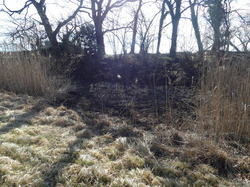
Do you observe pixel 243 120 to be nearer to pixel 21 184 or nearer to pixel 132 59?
pixel 21 184

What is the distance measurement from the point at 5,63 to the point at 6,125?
3.20 metres

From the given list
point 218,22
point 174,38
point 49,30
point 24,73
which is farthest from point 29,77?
point 218,22

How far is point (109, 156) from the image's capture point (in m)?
2.01

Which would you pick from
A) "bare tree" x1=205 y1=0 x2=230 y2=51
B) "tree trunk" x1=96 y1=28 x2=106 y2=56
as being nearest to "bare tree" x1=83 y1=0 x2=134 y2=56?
"tree trunk" x1=96 y1=28 x2=106 y2=56

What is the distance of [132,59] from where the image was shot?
6.55 m

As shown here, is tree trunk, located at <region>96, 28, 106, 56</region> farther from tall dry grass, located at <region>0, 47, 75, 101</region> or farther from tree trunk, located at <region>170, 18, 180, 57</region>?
tree trunk, located at <region>170, 18, 180, 57</region>

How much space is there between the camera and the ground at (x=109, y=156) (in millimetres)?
1625

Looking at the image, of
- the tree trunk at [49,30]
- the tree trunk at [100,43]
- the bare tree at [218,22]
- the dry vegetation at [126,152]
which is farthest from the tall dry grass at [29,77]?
the bare tree at [218,22]

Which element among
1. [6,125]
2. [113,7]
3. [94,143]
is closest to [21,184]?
[94,143]

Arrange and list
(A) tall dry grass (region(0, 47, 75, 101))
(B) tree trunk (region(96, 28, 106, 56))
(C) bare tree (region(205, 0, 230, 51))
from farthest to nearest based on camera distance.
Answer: (B) tree trunk (region(96, 28, 106, 56))
(C) bare tree (region(205, 0, 230, 51))
(A) tall dry grass (region(0, 47, 75, 101))

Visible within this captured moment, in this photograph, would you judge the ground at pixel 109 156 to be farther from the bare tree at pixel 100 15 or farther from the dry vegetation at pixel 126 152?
the bare tree at pixel 100 15

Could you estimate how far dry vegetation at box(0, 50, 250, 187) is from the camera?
1638mm

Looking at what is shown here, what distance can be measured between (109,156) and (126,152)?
0.20 m

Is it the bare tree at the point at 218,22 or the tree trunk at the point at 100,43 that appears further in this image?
the tree trunk at the point at 100,43
